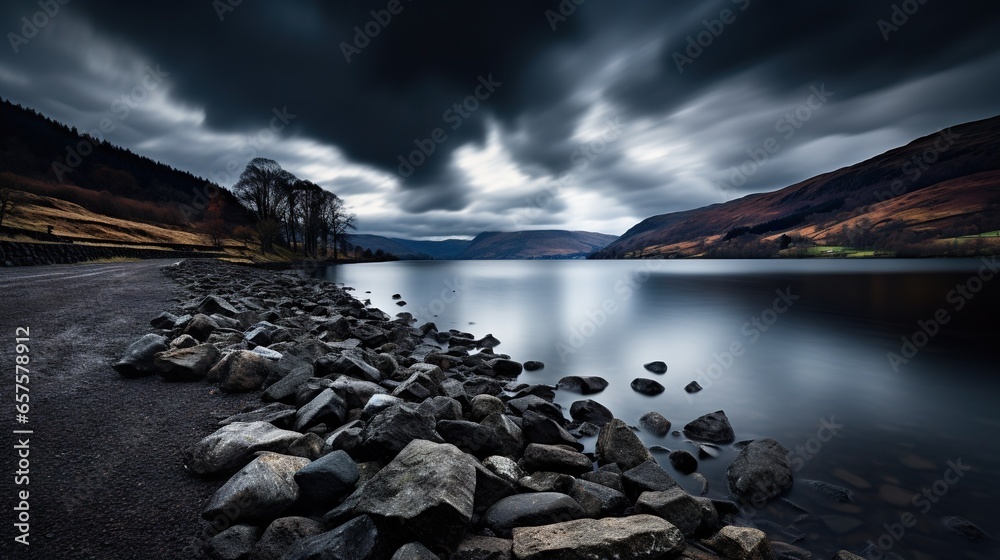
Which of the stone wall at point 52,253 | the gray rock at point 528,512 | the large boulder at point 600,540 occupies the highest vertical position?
the stone wall at point 52,253

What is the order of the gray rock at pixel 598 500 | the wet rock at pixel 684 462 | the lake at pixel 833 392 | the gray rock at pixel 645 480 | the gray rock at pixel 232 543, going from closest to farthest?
the gray rock at pixel 232 543 → the gray rock at pixel 598 500 → the gray rock at pixel 645 480 → the lake at pixel 833 392 → the wet rock at pixel 684 462

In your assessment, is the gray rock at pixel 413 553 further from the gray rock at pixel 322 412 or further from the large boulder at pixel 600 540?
the gray rock at pixel 322 412

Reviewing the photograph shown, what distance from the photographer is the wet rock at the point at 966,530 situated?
17.2ft

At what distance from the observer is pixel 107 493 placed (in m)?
3.49

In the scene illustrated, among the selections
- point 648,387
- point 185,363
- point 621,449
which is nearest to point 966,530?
point 621,449

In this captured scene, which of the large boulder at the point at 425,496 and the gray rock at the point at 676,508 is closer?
the large boulder at the point at 425,496

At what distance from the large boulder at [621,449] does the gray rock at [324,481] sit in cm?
409

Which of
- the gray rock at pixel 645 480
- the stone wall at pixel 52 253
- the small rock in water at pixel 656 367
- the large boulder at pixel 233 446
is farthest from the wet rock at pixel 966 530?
the stone wall at pixel 52 253

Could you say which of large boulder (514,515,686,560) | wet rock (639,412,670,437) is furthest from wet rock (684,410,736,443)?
large boulder (514,515,686,560)

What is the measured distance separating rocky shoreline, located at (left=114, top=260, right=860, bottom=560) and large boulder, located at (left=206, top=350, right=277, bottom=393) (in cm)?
2

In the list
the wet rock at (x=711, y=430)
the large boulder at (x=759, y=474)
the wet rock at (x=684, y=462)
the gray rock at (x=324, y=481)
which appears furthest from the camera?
the wet rock at (x=711, y=430)

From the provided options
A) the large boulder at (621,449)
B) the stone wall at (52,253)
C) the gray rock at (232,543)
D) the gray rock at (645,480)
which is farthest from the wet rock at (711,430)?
the stone wall at (52,253)

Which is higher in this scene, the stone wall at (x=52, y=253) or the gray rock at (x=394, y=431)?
the stone wall at (x=52, y=253)

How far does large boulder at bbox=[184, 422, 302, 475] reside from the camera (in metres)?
3.98
